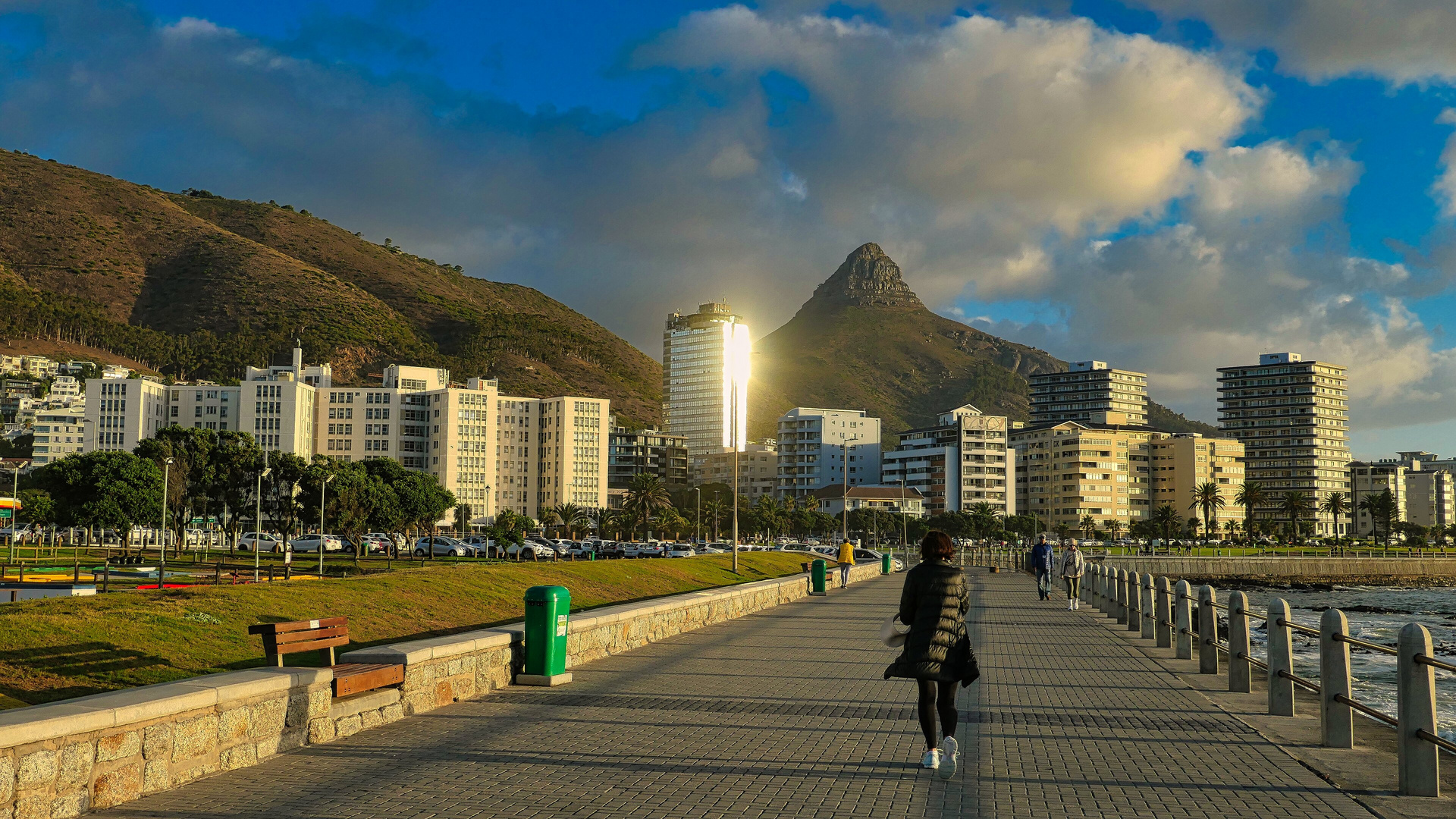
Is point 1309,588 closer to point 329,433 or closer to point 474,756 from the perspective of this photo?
point 474,756

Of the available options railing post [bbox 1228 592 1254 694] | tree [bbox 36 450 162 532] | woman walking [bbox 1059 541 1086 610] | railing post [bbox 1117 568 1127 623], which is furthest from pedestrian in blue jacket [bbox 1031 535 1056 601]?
tree [bbox 36 450 162 532]

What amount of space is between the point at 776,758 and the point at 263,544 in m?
89.5

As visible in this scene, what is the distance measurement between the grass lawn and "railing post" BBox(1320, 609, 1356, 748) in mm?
8400

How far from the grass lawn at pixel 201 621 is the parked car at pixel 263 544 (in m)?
67.6

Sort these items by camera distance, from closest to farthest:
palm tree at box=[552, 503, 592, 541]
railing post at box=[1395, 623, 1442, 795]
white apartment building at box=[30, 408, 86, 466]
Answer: railing post at box=[1395, 623, 1442, 795] → palm tree at box=[552, 503, 592, 541] → white apartment building at box=[30, 408, 86, 466]

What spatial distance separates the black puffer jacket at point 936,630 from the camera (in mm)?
7816

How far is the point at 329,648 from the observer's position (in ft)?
30.1

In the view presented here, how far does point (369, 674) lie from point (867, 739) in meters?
4.08

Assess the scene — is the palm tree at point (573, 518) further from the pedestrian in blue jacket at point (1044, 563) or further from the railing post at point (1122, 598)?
the railing post at point (1122, 598)

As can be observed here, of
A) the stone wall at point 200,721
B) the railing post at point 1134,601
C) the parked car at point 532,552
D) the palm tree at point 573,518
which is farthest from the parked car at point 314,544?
the stone wall at point 200,721

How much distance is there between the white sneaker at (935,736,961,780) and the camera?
25.1ft

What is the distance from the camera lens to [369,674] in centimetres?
913

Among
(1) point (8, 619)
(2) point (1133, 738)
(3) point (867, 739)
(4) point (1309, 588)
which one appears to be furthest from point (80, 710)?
(4) point (1309, 588)

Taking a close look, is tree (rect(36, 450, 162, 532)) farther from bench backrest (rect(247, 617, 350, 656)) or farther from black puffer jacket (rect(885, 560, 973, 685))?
black puffer jacket (rect(885, 560, 973, 685))
